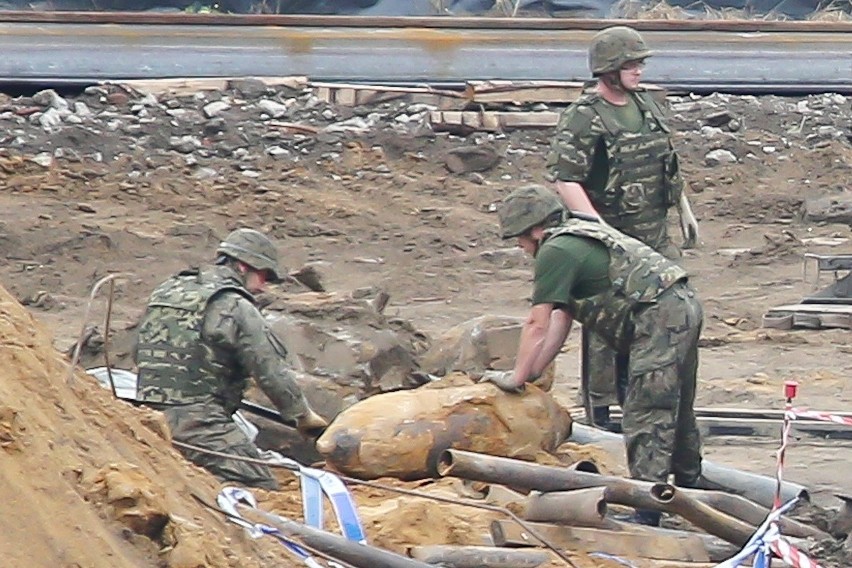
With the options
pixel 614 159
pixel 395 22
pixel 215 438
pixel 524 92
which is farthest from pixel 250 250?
Answer: pixel 395 22

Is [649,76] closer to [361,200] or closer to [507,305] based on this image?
[361,200]

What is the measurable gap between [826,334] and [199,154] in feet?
22.0

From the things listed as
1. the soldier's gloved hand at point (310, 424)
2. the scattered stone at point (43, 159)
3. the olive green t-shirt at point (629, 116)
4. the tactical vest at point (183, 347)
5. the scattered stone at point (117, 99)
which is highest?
the olive green t-shirt at point (629, 116)

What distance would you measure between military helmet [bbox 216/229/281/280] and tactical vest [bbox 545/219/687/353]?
1156mm

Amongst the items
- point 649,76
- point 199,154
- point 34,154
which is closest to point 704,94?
point 649,76

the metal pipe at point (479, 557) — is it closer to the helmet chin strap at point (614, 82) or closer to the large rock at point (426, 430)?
the large rock at point (426, 430)

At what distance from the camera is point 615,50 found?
8961 millimetres

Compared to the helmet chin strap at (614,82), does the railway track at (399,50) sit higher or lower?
lower

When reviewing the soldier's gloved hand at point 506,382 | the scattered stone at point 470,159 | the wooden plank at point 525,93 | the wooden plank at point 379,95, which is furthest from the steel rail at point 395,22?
the soldier's gloved hand at point 506,382

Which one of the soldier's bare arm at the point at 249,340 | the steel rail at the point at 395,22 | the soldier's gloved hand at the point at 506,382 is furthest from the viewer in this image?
the steel rail at the point at 395,22

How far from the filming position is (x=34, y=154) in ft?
52.6

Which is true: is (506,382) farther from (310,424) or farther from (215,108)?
(215,108)

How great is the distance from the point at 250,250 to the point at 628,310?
5.16 ft

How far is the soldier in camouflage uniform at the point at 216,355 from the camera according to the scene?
24.6ft
